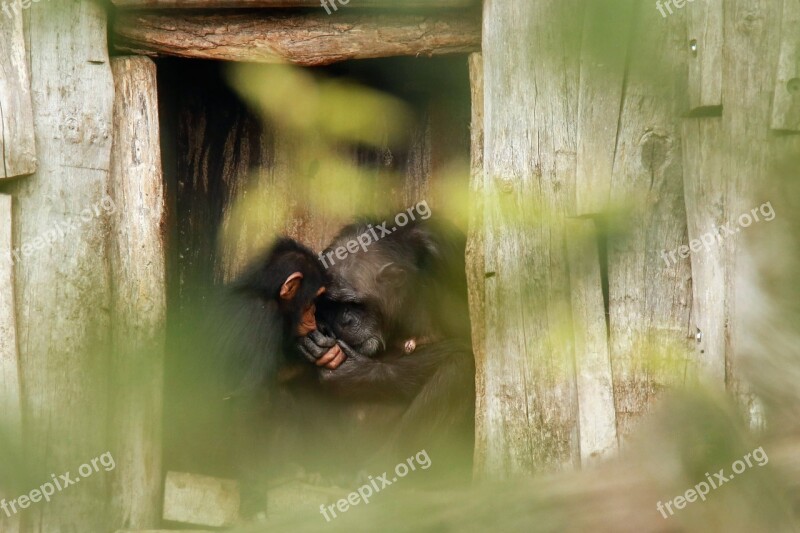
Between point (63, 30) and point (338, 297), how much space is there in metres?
2.06

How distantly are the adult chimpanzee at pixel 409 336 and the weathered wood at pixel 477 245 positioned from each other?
69 cm

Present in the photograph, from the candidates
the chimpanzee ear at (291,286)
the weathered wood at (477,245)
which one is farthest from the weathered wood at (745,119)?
the chimpanzee ear at (291,286)

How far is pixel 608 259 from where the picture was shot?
4.48 meters

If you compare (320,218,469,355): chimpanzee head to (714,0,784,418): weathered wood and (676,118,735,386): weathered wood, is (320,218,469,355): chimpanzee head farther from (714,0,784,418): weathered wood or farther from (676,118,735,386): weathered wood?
(714,0,784,418): weathered wood

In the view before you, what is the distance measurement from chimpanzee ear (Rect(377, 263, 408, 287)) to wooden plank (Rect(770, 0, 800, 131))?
2597mm

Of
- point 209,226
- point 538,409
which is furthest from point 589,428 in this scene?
point 209,226

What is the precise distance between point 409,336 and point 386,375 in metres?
0.39

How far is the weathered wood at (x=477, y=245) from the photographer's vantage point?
4703 millimetres

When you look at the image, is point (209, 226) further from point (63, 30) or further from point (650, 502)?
point (650, 502)

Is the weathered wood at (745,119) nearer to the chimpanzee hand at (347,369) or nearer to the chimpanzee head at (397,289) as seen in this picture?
the chimpanzee head at (397,289)

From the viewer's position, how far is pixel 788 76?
→ 12.1 ft

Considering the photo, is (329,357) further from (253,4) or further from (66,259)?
(253,4)

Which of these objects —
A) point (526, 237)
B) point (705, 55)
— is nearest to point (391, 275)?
point (526, 237)

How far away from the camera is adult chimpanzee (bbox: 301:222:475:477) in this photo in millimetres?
5469
